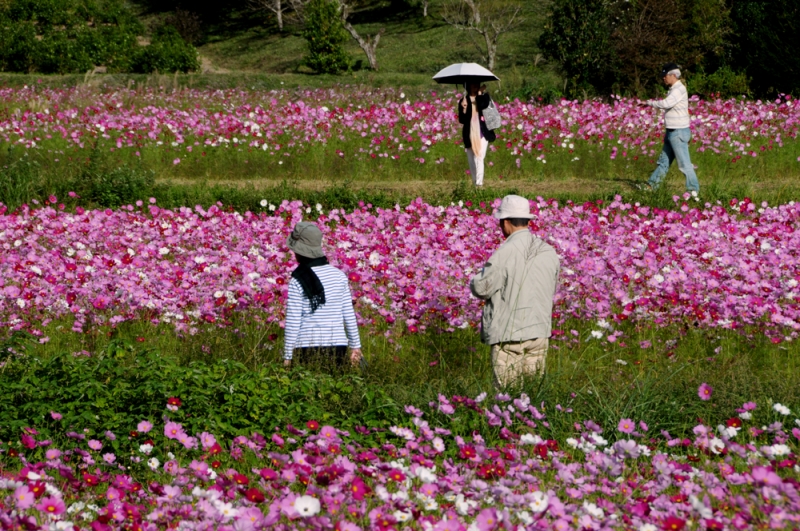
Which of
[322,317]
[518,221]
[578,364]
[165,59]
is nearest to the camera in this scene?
[518,221]

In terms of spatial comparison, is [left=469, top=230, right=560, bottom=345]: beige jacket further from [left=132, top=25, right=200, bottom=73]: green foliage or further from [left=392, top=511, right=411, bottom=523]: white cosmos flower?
[left=132, top=25, right=200, bottom=73]: green foliage

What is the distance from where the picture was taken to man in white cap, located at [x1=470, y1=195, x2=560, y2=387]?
5504 millimetres

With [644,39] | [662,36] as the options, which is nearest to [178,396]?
[644,39]

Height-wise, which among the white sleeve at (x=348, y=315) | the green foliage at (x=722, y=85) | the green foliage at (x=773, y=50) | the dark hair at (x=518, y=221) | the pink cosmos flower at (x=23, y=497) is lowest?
the pink cosmos flower at (x=23, y=497)

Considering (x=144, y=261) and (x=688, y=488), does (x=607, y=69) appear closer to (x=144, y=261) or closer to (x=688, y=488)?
(x=144, y=261)

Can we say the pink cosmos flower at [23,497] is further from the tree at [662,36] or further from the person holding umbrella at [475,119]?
the tree at [662,36]

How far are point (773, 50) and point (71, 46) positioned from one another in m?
24.4

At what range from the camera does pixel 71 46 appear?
3547 centimetres

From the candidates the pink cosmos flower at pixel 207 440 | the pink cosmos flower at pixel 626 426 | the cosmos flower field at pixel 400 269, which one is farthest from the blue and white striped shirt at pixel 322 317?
the pink cosmos flower at pixel 626 426

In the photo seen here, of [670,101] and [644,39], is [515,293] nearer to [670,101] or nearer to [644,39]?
[670,101]

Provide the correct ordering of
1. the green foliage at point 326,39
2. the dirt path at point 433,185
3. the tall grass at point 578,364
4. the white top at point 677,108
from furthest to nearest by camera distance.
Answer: the green foliage at point 326,39
the dirt path at point 433,185
the white top at point 677,108
the tall grass at point 578,364

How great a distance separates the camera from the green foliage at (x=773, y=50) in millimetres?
22109

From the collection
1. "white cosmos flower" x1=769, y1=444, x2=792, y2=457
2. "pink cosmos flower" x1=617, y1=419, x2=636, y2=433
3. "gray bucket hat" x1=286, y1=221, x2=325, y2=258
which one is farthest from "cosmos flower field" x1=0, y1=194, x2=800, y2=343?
"white cosmos flower" x1=769, y1=444, x2=792, y2=457

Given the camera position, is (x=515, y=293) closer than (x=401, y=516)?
No
